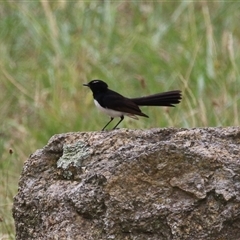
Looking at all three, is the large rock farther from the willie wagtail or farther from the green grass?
the green grass

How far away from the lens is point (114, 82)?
25.2 ft

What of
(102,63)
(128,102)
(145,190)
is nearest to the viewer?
(145,190)

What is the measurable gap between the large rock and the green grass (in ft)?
8.66

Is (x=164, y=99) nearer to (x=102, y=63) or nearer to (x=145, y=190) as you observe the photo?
(x=145, y=190)

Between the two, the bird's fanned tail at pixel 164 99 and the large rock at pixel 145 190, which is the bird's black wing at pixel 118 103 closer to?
the bird's fanned tail at pixel 164 99

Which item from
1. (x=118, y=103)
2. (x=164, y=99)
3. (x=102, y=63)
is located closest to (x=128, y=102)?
(x=118, y=103)

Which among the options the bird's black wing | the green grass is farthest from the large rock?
the green grass

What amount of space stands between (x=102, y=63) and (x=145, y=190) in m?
5.36

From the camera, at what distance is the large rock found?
10.7 feet

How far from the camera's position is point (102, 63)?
8.64m

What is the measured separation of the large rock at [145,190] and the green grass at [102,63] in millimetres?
2639

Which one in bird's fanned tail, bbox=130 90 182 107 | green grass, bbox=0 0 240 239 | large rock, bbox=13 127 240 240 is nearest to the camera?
large rock, bbox=13 127 240 240

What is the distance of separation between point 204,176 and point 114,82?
4.39 metres

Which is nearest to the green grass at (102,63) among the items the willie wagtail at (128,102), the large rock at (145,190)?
the willie wagtail at (128,102)
